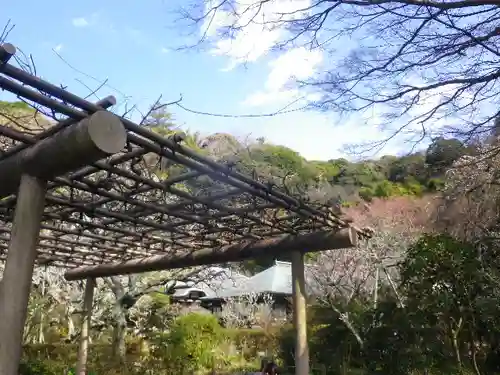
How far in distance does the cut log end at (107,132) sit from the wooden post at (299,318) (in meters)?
2.85

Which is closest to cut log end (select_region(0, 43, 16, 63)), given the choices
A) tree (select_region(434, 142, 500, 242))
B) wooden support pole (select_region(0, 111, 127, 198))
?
wooden support pole (select_region(0, 111, 127, 198))

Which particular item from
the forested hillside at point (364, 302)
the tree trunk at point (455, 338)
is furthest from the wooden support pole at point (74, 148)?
the tree trunk at point (455, 338)

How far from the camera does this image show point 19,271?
221cm

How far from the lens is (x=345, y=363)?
22.4 feet

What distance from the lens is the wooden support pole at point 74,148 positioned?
210 cm

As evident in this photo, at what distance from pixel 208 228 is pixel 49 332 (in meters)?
10.3

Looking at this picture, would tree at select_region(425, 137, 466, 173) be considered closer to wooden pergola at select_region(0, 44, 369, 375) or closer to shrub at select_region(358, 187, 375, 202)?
wooden pergola at select_region(0, 44, 369, 375)

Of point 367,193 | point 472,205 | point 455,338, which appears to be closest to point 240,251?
point 455,338

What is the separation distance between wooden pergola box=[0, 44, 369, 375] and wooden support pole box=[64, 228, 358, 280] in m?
0.01

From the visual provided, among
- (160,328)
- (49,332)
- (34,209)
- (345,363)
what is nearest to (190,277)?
(160,328)

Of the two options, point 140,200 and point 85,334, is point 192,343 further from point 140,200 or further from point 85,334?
point 140,200

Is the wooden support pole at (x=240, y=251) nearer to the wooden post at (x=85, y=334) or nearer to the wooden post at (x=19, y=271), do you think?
the wooden post at (x=85, y=334)

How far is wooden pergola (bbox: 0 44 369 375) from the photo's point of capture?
2.15 meters

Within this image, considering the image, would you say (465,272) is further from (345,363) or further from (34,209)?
(34,209)
